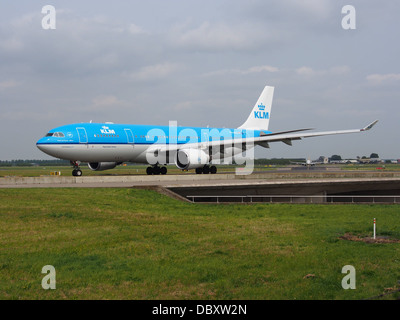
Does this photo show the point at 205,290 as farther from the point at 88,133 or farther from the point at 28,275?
the point at 88,133

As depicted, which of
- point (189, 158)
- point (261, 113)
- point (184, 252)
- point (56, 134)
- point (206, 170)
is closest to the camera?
point (184, 252)

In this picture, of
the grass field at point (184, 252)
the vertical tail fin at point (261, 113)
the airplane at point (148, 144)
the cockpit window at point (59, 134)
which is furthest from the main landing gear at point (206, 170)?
the grass field at point (184, 252)

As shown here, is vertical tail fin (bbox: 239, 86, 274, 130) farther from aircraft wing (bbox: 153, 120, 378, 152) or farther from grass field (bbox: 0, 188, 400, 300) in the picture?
grass field (bbox: 0, 188, 400, 300)

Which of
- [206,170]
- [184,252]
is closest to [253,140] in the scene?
[206,170]

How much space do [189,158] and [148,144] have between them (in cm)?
399

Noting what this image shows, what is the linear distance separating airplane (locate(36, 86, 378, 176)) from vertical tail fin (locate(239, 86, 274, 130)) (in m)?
2.06

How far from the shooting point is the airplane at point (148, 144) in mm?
32469

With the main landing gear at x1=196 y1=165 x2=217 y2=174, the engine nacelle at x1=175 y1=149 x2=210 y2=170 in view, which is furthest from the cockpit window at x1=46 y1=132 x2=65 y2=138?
the main landing gear at x1=196 y1=165 x2=217 y2=174

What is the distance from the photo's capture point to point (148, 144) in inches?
1496

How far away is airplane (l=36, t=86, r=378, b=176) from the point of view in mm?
32469

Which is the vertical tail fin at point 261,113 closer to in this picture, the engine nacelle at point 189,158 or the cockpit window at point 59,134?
the engine nacelle at point 189,158

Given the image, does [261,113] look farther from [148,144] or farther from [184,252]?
[184,252]
